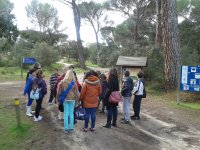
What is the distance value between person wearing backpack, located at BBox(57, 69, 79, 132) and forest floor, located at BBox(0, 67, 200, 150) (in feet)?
1.62

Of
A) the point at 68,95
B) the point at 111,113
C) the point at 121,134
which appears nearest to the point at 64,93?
the point at 68,95

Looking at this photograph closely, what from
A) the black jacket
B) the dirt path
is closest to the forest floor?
the dirt path

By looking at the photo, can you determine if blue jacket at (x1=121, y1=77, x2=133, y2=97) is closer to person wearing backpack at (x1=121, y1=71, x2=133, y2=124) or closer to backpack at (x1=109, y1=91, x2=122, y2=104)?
person wearing backpack at (x1=121, y1=71, x2=133, y2=124)

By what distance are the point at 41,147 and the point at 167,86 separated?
1141 centimetres

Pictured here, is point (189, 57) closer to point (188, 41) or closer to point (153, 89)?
point (153, 89)

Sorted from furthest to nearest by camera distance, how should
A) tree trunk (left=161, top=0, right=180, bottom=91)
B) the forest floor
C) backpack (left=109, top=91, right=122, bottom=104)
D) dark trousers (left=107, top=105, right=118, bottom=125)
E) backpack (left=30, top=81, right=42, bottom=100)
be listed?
tree trunk (left=161, top=0, right=180, bottom=91) → backpack (left=30, top=81, right=42, bottom=100) → dark trousers (left=107, top=105, right=118, bottom=125) → backpack (left=109, top=91, right=122, bottom=104) → the forest floor

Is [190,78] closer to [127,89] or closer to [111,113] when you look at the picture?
[127,89]

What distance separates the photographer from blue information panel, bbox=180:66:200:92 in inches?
523

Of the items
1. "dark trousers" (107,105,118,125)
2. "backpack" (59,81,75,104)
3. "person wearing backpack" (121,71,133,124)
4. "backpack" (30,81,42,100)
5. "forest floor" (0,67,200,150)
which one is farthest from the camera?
"person wearing backpack" (121,71,133,124)

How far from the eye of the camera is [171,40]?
16.7 m

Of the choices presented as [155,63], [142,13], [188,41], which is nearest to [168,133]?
[155,63]

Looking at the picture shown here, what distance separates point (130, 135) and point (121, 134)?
0.84ft

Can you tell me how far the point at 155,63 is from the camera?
19.9 metres

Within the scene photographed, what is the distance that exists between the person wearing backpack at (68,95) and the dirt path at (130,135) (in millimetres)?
492
